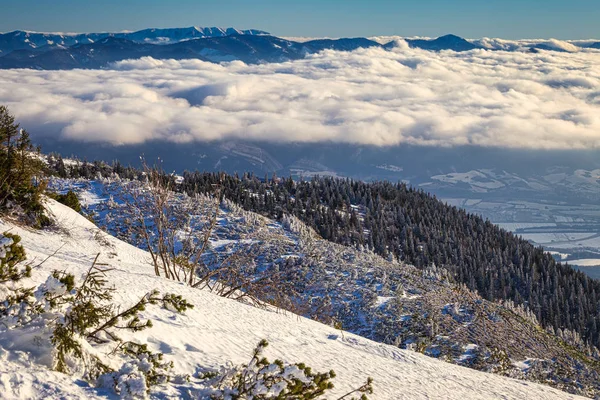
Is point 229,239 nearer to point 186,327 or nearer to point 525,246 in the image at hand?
point 186,327

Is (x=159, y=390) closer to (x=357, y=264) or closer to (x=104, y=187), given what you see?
(x=357, y=264)

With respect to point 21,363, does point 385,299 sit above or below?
below

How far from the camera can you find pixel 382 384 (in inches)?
452

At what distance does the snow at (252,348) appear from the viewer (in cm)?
809

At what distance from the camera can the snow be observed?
809 centimetres

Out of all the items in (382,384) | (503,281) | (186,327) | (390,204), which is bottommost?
(503,281)

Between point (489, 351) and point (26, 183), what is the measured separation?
24.6m

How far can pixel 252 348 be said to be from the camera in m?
Answer: 11.5

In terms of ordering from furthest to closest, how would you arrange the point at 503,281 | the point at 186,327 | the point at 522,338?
the point at 503,281, the point at 522,338, the point at 186,327

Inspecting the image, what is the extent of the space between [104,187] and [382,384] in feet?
180

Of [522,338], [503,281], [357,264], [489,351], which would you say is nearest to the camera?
[489,351]

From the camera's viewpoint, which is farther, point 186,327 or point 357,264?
point 357,264

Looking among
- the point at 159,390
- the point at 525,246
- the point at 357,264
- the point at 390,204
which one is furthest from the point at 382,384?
the point at 525,246

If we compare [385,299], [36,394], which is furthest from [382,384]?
[385,299]
